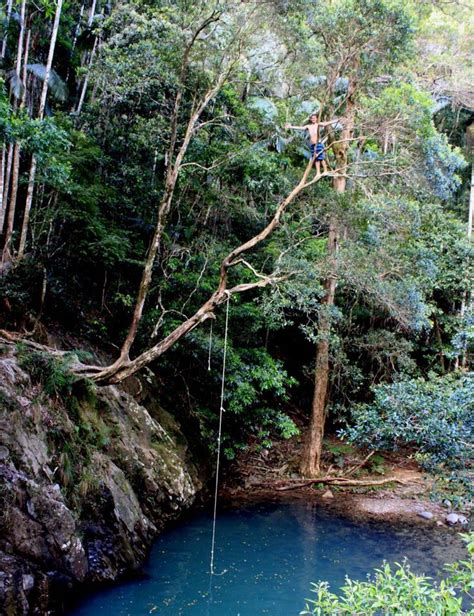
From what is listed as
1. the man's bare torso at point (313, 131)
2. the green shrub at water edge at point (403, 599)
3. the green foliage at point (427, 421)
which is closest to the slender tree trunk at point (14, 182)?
the man's bare torso at point (313, 131)

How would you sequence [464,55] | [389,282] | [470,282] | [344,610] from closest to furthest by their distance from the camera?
[344,610]
[389,282]
[470,282]
[464,55]

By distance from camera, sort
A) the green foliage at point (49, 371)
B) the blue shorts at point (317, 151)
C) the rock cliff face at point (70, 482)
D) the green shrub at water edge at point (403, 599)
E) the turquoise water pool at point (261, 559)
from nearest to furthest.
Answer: the green shrub at water edge at point (403, 599)
the rock cliff face at point (70, 482)
the turquoise water pool at point (261, 559)
the green foliage at point (49, 371)
the blue shorts at point (317, 151)

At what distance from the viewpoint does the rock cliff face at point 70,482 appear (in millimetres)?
5035

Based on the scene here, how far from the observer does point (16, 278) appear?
337 inches

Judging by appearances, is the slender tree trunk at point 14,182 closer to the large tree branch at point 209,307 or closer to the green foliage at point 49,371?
the green foliage at point 49,371

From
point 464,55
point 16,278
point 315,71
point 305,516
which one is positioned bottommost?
point 305,516

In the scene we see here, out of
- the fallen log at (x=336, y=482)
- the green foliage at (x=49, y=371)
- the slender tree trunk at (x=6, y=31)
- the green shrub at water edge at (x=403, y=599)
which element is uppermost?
the slender tree trunk at (x=6, y=31)

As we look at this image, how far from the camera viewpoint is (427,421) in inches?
207

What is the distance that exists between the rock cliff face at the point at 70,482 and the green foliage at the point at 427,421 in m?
Answer: 3.26

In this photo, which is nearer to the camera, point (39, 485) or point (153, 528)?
point (39, 485)

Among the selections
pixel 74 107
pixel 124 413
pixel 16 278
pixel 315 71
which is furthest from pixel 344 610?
pixel 74 107

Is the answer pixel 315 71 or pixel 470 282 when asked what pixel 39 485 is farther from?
pixel 470 282

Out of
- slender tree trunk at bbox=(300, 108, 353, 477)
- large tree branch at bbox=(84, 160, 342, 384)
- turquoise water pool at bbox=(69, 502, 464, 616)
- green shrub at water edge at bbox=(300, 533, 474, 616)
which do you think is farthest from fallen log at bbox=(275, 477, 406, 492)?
green shrub at water edge at bbox=(300, 533, 474, 616)

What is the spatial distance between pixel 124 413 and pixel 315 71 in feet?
22.0
